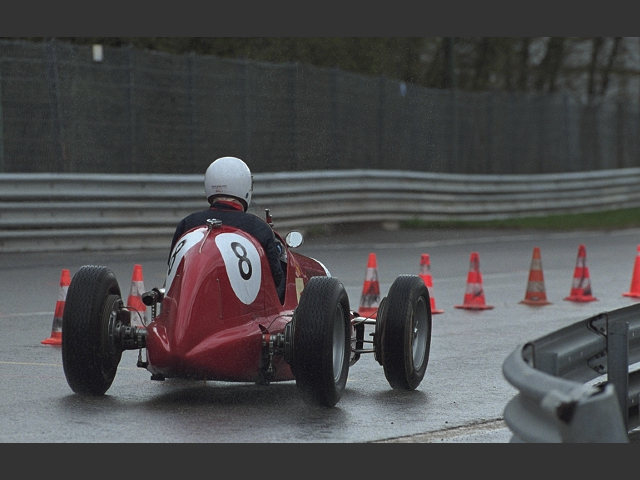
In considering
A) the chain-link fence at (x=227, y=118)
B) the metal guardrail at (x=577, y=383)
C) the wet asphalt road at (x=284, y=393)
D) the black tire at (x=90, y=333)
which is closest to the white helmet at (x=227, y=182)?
the black tire at (x=90, y=333)

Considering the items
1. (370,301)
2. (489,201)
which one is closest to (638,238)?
(489,201)

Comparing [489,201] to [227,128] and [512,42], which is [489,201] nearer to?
[227,128]

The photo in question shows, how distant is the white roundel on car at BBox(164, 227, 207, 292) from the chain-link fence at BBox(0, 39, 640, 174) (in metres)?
11.5

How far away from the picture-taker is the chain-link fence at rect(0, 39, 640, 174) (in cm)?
2017

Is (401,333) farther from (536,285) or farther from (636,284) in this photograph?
(636,284)

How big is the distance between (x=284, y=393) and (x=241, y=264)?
1.02 m

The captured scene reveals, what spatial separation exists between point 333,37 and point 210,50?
4.53m

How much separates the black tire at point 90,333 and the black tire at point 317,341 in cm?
119

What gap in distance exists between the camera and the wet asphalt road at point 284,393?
7855 millimetres

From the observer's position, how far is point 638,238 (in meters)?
26.9

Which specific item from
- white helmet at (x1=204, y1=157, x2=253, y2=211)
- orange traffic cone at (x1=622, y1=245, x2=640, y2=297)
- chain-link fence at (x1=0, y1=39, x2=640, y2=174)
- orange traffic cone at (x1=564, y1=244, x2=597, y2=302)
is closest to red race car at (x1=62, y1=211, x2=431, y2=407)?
white helmet at (x1=204, y1=157, x2=253, y2=211)

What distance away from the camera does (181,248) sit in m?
8.84

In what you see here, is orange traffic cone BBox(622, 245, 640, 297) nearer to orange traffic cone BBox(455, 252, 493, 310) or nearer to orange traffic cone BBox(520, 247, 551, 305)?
orange traffic cone BBox(520, 247, 551, 305)

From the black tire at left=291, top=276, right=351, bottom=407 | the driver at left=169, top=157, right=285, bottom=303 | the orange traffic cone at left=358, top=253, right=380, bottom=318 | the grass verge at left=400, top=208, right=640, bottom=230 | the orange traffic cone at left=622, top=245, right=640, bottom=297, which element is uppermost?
the driver at left=169, top=157, right=285, bottom=303
